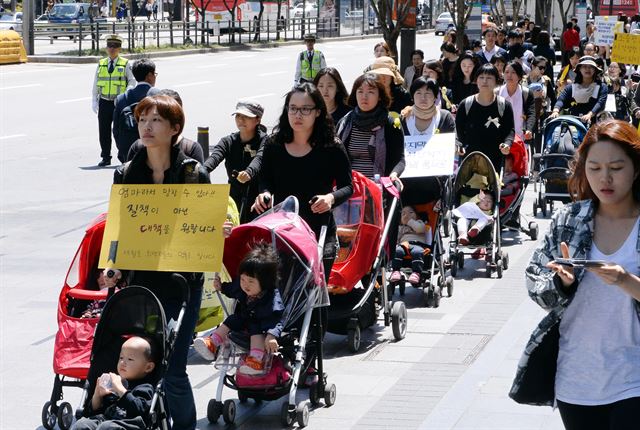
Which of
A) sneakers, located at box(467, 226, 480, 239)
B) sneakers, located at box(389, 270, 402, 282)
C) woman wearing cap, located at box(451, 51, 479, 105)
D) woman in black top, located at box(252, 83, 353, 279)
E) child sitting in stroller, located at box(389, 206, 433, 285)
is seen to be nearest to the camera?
woman in black top, located at box(252, 83, 353, 279)

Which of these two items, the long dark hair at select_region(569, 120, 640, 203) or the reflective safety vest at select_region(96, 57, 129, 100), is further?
the reflective safety vest at select_region(96, 57, 129, 100)

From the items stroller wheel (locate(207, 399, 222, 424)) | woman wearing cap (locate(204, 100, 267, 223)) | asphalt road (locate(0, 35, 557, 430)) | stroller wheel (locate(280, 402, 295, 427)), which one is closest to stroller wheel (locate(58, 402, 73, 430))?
asphalt road (locate(0, 35, 557, 430))

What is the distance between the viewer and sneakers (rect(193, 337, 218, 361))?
690 centimetres

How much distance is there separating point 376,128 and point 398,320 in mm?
1472

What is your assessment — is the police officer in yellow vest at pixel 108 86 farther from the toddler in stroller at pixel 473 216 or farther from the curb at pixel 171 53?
the curb at pixel 171 53

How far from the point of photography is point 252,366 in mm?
6977

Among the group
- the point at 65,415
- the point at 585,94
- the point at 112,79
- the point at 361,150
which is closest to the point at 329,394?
the point at 65,415

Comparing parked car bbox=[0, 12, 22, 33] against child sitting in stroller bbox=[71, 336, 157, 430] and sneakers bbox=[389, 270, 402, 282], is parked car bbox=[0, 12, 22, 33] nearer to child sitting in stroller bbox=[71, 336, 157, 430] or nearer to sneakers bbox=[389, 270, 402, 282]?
sneakers bbox=[389, 270, 402, 282]

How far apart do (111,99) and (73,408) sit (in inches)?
457

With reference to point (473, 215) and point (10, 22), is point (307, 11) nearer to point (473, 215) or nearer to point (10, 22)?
point (10, 22)

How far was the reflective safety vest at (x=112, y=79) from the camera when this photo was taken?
730 inches

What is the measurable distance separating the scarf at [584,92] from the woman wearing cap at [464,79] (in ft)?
6.19

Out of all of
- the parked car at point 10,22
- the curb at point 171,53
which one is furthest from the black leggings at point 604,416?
the parked car at point 10,22

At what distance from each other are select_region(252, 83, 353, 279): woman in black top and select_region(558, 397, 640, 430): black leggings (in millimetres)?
3175
